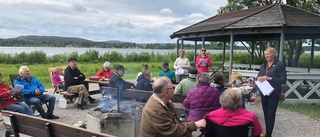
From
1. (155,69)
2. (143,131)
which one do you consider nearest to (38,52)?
(155,69)

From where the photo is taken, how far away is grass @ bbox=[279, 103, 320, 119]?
7.10 m

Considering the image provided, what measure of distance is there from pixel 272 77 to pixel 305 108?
4115mm

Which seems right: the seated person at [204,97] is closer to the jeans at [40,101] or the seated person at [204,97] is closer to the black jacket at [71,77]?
the jeans at [40,101]

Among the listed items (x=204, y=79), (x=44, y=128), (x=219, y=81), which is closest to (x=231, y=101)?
(x=204, y=79)

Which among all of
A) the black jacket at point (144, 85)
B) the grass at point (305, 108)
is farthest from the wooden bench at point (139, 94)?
the grass at point (305, 108)

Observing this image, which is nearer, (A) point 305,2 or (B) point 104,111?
(B) point 104,111

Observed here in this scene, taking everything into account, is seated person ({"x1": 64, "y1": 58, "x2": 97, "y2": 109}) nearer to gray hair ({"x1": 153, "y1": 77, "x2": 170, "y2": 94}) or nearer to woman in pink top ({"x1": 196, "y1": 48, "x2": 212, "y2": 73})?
woman in pink top ({"x1": 196, "y1": 48, "x2": 212, "y2": 73})

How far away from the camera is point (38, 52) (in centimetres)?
2802

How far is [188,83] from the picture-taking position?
200 inches

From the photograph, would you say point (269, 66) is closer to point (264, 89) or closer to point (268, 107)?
point (264, 89)

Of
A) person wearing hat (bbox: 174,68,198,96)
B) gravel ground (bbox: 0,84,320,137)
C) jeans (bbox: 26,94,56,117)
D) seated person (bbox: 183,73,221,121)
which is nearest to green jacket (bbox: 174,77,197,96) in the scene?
person wearing hat (bbox: 174,68,198,96)

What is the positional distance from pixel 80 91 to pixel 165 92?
5.24m

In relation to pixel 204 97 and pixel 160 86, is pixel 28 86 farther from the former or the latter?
pixel 160 86

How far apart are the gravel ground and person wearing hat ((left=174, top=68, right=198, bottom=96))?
192 centimetres
